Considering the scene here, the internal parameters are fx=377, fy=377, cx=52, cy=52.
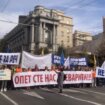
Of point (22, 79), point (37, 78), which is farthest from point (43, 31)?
point (22, 79)

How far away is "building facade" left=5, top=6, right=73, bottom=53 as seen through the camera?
420 ft

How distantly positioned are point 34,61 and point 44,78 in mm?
1572

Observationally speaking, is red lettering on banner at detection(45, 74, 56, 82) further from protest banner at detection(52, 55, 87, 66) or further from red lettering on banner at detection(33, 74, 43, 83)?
protest banner at detection(52, 55, 87, 66)

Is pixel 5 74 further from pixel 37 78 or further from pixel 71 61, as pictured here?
pixel 71 61

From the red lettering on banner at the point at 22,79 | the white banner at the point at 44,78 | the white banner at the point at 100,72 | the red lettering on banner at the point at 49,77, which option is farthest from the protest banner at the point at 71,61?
the red lettering on banner at the point at 22,79

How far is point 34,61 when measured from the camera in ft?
83.9

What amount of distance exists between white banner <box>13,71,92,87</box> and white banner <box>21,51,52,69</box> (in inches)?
A: 44.6

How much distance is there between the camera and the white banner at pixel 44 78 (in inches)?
930

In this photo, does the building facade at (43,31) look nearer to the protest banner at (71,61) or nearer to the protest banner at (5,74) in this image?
the protest banner at (71,61)

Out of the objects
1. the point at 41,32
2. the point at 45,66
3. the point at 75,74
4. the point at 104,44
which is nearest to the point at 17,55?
the point at 45,66

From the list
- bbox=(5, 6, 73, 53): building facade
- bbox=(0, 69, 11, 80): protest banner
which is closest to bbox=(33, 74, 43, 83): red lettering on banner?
bbox=(0, 69, 11, 80): protest banner

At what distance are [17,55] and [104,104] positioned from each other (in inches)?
437

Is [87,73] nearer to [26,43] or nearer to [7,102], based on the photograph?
[7,102]

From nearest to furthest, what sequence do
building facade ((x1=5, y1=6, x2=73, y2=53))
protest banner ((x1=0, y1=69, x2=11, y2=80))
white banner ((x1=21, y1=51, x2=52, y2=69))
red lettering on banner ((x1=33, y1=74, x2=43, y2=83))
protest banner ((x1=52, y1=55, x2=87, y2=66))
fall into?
protest banner ((x1=0, y1=69, x2=11, y2=80)), red lettering on banner ((x1=33, y1=74, x2=43, y2=83)), white banner ((x1=21, y1=51, x2=52, y2=69)), protest banner ((x1=52, y1=55, x2=87, y2=66)), building facade ((x1=5, y1=6, x2=73, y2=53))
